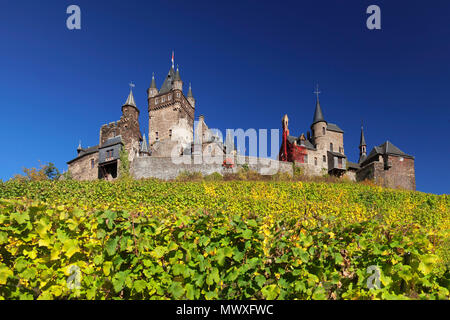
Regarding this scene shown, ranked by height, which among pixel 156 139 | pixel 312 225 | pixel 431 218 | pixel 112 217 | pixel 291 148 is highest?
pixel 156 139

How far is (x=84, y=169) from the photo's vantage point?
38.8 meters

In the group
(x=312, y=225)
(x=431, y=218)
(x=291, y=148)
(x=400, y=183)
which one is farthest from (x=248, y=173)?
(x=312, y=225)

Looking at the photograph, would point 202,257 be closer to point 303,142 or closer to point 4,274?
point 4,274

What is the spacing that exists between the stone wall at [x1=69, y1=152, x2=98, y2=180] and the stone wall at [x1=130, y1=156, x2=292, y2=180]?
419 inches

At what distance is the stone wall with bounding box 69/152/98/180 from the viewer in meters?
37.6

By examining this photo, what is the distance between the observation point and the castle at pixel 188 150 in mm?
30109

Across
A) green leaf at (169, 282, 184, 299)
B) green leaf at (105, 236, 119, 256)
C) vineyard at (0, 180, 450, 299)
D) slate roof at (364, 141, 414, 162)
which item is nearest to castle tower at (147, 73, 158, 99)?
slate roof at (364, 141, 414, 162)

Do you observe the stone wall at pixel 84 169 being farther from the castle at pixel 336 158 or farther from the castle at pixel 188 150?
the castle at pixel 336 158

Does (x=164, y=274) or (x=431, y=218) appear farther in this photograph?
(x=431, y=218)

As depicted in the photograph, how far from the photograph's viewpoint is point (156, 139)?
4509cm

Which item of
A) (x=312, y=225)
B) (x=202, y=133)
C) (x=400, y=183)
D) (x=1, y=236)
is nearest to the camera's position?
(x=1, y=236)

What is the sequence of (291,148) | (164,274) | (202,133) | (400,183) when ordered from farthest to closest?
(202,133) < (291,148) < (400,183) < (164,274)

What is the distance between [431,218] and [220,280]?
20.4 meters

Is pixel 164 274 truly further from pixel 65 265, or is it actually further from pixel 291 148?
pixel 291 148
